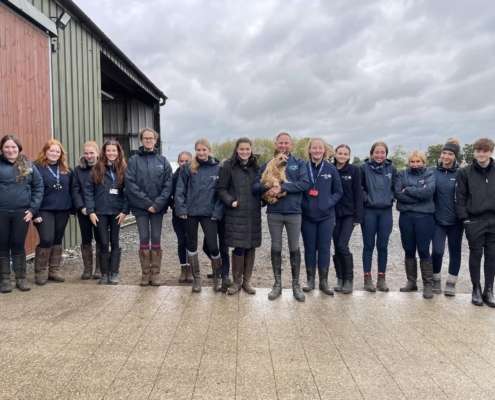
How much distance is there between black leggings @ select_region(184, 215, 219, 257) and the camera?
4426 mm


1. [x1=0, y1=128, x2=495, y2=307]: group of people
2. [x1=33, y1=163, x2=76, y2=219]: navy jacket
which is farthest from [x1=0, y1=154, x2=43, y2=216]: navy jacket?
[x1=33, y1=163, x2=76, y2=219]: navy jacket

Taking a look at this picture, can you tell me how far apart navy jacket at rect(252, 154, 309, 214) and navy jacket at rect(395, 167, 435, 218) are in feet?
3.97

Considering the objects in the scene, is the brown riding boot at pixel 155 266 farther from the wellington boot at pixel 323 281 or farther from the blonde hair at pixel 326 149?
the blonde hair at pixel 326 149

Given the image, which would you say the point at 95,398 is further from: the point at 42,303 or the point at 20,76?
the point at 20,76

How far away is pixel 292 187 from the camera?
4184mm

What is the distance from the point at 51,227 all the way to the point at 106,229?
26.8 inches

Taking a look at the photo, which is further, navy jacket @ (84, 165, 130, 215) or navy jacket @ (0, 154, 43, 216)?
navy jacket @ (84, 165, 130, 215)

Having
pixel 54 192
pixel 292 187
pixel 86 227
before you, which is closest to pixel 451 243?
pixel 292 187

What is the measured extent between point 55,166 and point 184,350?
3.17 meters

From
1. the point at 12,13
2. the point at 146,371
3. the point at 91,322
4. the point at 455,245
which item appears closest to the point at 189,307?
the point at 91,322

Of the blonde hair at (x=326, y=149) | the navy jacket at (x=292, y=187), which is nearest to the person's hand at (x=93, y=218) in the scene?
the navy jacket at (x=292, y=187)

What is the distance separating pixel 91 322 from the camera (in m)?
3.54

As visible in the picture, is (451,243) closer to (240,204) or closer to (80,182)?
(240,204)

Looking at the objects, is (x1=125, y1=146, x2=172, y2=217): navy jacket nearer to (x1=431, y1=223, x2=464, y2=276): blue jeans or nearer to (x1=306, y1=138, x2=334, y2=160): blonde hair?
(x1=306, y1=138, x2=334, y2=160): blonde hair
